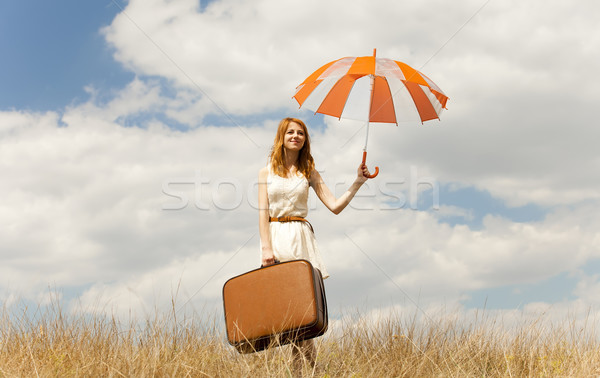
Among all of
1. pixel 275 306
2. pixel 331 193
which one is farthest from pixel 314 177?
pixel 275 306

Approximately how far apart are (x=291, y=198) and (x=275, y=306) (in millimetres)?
1024

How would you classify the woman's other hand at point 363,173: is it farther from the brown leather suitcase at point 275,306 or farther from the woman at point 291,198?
the brown leather suitcase at point 275,306

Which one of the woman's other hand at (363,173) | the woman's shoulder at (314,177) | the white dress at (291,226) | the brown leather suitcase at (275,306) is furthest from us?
the woman's shoulder at (314,177)

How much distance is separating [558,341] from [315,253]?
3263mm

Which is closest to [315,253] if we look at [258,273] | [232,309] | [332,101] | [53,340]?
[258,273]

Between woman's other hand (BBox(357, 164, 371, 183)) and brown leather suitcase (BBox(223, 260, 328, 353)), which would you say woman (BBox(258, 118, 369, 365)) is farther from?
brown leather suitcase (BBox(223, 260, 328, 353))

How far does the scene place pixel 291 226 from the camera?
188 inches

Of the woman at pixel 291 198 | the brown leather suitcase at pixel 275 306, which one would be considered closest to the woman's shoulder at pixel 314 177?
the woman at pixel 291 198

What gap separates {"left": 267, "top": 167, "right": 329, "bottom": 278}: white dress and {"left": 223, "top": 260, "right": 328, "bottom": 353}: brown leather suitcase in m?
0.34

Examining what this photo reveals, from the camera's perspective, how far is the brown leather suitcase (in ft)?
13.9

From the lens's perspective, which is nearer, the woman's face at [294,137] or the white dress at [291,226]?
the white dress at [291,226]

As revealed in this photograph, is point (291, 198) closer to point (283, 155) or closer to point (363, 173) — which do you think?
point (283, 155)

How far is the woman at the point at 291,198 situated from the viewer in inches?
186

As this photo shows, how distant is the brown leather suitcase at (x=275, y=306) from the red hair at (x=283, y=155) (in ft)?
3.37
